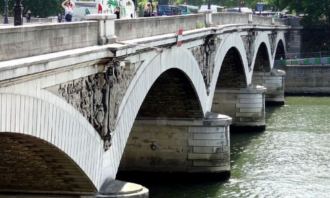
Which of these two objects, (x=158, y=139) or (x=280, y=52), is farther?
(x=280, y=52)

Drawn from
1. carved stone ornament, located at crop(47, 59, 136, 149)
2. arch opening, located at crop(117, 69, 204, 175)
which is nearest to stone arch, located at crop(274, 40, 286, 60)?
arch opening, located at crop(117, 69, 204, 175)

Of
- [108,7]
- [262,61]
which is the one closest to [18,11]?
[108,7]

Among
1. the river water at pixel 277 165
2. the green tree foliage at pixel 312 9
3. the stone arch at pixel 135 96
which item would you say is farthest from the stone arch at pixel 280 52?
the stone arch at pixel 135 96

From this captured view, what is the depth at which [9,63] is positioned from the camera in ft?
47.1

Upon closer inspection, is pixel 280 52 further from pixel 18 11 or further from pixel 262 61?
pixel 18 11

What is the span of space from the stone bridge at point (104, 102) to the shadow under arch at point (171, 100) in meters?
0.04

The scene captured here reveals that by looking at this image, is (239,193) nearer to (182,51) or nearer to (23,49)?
(182,51)

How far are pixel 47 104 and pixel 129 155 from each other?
1953 cm

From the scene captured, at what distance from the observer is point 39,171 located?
19891 millimetres

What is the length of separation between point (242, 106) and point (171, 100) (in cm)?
1724

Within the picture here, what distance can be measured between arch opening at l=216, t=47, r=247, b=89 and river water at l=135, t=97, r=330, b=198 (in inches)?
141

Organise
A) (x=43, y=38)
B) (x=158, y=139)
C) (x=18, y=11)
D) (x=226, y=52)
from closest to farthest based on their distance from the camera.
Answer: (x=43, y=38)
(x=18, y=11)
(x=158, y=139)
(x=226, y=52)

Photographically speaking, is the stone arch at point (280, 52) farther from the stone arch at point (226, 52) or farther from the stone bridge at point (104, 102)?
the stone bridge at point (104, 102)

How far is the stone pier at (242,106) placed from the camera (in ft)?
172
